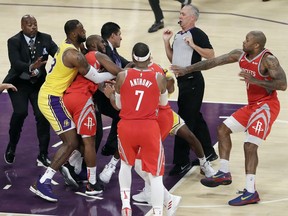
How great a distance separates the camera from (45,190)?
10.2 m

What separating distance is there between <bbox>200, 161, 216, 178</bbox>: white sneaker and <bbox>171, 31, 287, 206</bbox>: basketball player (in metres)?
0.34

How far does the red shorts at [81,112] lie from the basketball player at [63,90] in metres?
0.06

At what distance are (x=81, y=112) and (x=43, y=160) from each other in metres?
1.33

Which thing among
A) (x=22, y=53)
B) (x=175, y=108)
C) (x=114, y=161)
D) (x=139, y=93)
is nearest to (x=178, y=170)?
(x=114, y=161)

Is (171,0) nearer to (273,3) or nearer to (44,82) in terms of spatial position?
(273,3)

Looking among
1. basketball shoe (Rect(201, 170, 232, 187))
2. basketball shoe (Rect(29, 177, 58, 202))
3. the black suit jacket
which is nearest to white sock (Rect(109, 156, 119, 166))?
basketball shoe (Rect(29, 177, 58, 202))

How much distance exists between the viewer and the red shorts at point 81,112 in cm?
1027

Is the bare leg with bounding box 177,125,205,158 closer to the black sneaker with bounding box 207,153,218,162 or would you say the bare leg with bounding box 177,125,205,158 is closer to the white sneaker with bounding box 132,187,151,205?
the black sneaker with bounding box 207,153,218,162

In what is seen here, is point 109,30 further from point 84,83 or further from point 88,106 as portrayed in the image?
point 88,106

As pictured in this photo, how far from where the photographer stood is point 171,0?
804 inches

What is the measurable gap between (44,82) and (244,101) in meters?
4.17

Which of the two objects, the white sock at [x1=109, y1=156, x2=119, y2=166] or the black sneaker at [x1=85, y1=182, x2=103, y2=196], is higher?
the white sock at [x1=109, y1=156, x2=119, y2=166]

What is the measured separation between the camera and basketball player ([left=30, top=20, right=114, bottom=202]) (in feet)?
33.3

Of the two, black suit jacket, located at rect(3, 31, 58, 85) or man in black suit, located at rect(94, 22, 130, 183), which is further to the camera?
black suit jacket, located at rect(3, 31, 58, 85)
